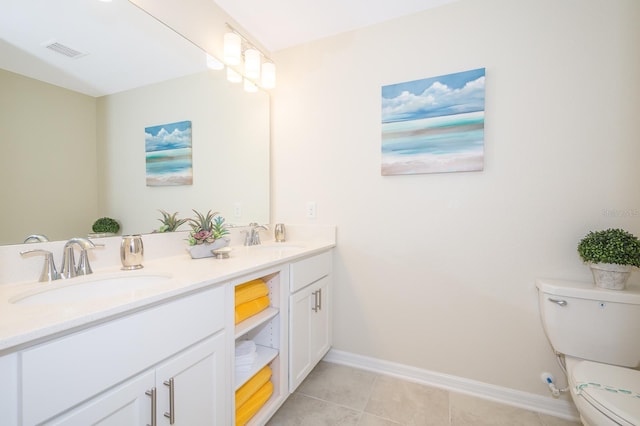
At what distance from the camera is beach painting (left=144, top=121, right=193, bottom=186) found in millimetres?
1310

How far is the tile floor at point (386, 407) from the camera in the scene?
140cm

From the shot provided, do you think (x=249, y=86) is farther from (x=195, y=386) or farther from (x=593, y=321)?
(x=593, y=321)

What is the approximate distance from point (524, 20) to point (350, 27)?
95cm

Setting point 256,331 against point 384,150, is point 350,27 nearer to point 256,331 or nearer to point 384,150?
point 384,150

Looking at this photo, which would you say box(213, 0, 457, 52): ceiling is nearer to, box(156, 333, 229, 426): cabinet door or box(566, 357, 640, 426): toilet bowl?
box(156, 333, 229, 426): cabinet door

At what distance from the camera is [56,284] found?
2.94ft

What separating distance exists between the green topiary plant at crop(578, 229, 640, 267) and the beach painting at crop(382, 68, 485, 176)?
0.58 m

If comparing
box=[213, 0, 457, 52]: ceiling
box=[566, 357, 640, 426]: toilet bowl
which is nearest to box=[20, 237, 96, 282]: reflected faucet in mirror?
box=[213, 0, 457, 52]: ceiling

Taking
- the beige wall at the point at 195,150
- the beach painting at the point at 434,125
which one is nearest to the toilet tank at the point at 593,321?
the beach painting at the point at 434,125

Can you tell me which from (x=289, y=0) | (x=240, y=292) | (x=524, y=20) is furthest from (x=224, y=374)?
(x=524, y=20)

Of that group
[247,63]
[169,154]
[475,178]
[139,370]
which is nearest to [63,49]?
[169,154]

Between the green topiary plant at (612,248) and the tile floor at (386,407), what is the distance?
854 mm

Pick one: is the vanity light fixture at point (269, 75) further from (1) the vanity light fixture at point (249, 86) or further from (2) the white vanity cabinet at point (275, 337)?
(2) the white vanity cabinet at point (275, 337)

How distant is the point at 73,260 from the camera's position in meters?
0.99
